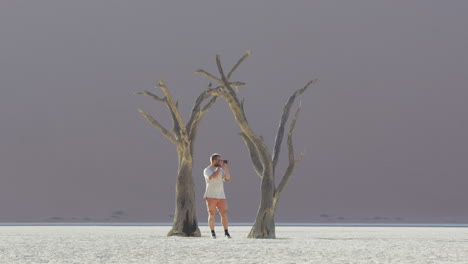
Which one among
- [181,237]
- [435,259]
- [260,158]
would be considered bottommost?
[435,259]

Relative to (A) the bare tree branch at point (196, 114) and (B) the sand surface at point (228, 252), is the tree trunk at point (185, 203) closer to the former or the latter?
(A) the bare tree branch at point (196, 114)

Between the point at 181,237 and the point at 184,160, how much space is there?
5.70ft

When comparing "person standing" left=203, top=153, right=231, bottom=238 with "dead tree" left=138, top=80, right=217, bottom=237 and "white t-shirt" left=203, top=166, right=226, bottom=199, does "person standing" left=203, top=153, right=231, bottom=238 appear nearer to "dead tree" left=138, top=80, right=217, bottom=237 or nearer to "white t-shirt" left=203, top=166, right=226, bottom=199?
"white t-shirt" left=203, top=166, right=226, bottom=199

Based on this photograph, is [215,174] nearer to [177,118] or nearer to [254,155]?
[254,155]

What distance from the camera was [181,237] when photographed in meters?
17.9

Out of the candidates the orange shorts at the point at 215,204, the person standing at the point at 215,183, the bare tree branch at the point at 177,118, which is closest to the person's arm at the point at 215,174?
the person standing at the point at 215,183

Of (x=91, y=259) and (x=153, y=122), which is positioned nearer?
(x=91, y=259)

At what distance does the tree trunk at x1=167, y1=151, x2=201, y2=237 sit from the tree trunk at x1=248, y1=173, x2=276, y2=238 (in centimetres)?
154

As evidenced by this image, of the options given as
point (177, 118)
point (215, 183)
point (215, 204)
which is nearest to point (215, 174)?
point (215, 183)

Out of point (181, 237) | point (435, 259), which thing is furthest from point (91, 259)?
point (181, 237)

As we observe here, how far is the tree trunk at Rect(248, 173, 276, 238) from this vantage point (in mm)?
17500

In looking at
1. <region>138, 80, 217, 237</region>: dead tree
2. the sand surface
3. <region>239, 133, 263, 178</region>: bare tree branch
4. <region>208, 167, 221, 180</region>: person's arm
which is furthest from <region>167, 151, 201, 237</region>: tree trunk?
the sand surface

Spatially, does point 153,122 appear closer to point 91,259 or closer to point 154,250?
point 154,250

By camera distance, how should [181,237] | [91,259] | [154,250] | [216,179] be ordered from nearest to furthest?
[91,259] → [154,250] → [216,179] → [181,237]
